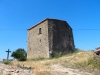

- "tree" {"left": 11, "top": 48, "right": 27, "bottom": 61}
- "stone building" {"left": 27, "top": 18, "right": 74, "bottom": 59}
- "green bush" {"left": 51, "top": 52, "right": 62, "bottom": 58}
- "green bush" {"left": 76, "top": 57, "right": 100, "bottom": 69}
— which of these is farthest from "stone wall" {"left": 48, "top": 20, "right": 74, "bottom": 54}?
"green bush" {"left": 76, "top": 57, "right": 100, "bottom": 69}

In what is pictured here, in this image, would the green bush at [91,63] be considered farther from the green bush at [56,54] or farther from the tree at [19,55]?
the tree at [19,55]

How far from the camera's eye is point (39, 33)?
88.1ft

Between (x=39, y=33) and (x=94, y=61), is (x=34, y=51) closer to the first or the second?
(x=39, y=33)

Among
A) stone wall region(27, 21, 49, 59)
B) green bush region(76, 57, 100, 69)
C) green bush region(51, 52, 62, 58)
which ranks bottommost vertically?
green bush region(76, 57, 100, 69)

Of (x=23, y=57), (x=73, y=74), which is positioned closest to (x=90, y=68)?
(x=73, y=74)

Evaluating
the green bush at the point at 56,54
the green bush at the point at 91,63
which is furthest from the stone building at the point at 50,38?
the green bush at the point at 91,63

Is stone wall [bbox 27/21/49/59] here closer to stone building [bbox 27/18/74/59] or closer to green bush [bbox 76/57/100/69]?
stone building [bbox 27/18/74/59]

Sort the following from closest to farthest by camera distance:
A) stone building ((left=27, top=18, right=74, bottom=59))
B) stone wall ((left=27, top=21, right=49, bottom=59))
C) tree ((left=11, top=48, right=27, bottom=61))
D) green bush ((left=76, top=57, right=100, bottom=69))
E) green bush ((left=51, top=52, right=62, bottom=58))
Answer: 1. green bush ((left=76, top=57, right=100, bottom=69))
2. green bush ((left=51, top=52, right=62, bottom=58))
3. stone building ((left=27, top=18, right=74, bottom=59))
4. stone wall ((left=27, top=21, right=49, bottom=59))
5. tree ((left=11, top=48, right=27, bottom=61))

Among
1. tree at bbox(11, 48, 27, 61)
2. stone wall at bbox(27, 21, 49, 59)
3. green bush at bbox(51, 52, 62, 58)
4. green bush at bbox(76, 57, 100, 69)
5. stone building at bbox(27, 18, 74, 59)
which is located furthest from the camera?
tree at bbox(11, 48, 27, 61)

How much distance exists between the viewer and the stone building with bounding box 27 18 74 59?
25.2 meters

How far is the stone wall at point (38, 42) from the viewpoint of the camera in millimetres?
25422

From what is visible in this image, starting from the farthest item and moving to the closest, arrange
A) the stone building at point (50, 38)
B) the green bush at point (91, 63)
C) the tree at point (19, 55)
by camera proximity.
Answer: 1. the tree at point (19, 55)
2. the stone building at point (50, 38)
3. the green bush at point (91, 63)

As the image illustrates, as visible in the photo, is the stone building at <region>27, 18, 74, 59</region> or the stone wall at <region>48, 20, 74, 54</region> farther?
the stone wall at <region>48, 20, 74, 54</region>

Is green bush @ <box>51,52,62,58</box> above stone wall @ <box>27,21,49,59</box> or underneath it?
underneath
